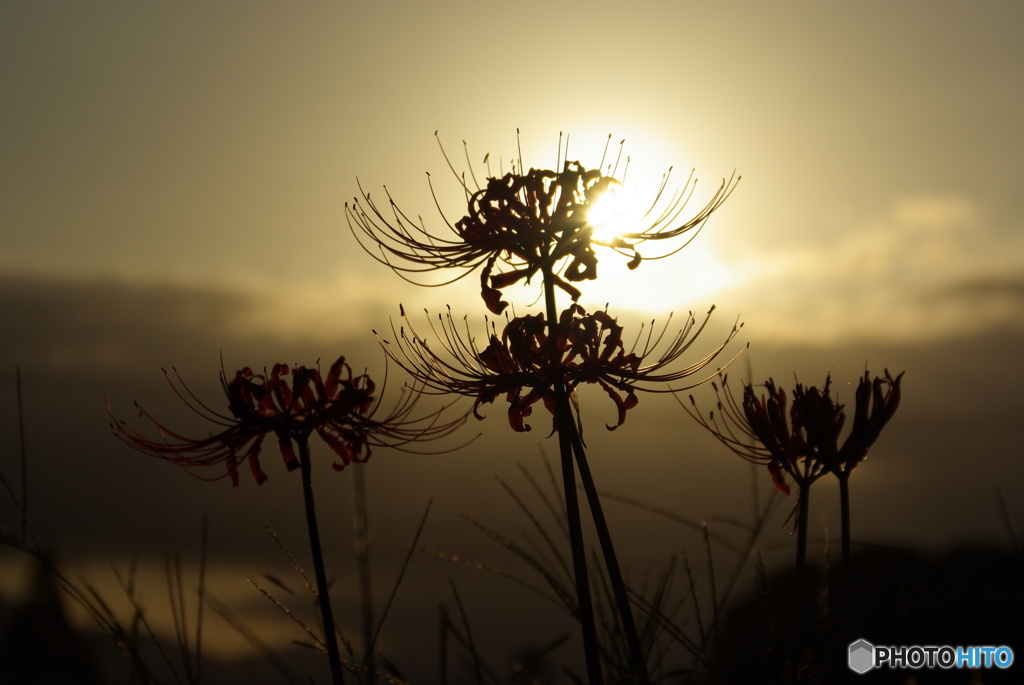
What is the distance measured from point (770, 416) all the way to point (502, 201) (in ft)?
6.94

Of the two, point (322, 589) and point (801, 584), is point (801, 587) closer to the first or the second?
point (801, 584)

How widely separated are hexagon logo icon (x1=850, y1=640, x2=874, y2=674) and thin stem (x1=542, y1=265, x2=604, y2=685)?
5.90 ft

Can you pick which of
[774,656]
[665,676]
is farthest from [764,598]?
[665,676]

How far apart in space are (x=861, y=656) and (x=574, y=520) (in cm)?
226

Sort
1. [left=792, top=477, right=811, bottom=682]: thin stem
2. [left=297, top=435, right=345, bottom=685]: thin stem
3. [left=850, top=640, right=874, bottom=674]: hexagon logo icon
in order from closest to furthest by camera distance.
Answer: [left=297, top=435, right=345, bottom=685]: thin stem → [left=792, top=477, right=811, bottom=682]: thin stem → [left=850, top=640, right=874, bottom=674]: hexagon logo icon

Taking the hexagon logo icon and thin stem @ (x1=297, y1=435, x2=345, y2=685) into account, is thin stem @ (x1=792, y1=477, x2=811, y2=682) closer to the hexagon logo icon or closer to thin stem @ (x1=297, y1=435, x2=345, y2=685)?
the hexagon logo icon

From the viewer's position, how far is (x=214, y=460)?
577 centimetres

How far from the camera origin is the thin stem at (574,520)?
201 inches

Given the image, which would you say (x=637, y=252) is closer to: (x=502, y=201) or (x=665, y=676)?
(x=502, y=201)

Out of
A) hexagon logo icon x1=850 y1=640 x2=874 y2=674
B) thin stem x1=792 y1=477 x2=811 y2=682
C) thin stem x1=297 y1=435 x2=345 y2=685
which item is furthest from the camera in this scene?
hexagon logo icon x1=850 y1=640 x2=874 y2=674

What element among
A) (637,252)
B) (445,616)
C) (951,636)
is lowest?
(951,636)

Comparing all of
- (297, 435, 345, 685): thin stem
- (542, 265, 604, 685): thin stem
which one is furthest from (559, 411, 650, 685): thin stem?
(297, 435, 345, 685): thin stem

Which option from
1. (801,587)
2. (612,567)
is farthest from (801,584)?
(612,567)

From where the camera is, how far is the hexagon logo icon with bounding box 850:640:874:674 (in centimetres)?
595
